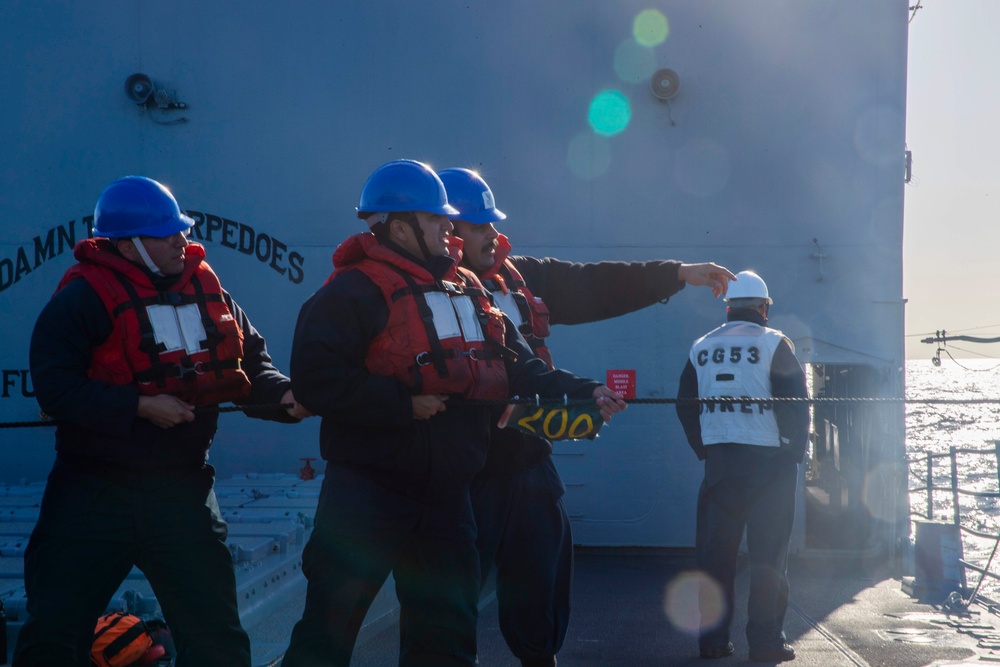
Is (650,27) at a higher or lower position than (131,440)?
higher

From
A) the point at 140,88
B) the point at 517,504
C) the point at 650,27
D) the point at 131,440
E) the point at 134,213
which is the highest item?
A: the point at 650,27

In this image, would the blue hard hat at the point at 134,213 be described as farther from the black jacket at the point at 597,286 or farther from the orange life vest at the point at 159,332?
the black jacket at the point at 597,286

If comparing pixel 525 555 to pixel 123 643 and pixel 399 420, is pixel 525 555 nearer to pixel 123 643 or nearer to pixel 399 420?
pixel 399 420

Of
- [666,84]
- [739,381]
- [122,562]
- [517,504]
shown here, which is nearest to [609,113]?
[666,84]

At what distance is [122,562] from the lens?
106 inches

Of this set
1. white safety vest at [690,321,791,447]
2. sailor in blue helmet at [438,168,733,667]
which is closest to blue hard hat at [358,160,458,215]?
sailor in blue helmet at [438,168,733,667]

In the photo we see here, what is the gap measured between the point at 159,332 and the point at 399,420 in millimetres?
783

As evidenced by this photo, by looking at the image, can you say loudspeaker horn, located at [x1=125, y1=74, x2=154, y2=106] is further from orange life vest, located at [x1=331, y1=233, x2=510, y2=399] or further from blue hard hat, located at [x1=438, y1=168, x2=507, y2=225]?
orange life vest, located at [x1=331, y1=233, x2=510, y2=399]

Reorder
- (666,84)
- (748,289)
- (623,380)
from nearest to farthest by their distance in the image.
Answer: (748,289)
(666,84)
(623,380)

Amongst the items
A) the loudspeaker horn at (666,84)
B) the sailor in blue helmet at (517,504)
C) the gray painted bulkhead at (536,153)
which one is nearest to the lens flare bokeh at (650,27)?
the gray painted bulkhead at (536,153)

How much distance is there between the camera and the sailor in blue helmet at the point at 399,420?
258 centimetres

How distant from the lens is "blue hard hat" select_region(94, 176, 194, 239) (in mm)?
2801

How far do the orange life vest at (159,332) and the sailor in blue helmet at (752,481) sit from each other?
270 centimetres

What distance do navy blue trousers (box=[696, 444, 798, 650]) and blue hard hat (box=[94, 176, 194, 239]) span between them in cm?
300
